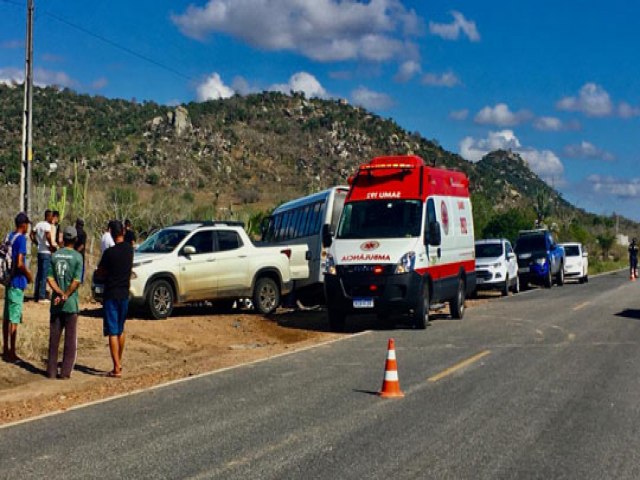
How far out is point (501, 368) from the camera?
1178 cm

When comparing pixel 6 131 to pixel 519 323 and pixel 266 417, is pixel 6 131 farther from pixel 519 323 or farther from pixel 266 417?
pixel 266 417

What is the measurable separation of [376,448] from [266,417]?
1.74 meters

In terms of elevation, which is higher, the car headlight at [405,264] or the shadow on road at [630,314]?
the car headlight at [405,264]

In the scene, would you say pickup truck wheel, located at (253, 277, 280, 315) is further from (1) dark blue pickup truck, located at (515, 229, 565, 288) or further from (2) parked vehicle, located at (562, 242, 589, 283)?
Result: (2) parked vehicle, located at (562, 242, 589, 283)

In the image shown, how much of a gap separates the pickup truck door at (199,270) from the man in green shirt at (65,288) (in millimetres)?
6434


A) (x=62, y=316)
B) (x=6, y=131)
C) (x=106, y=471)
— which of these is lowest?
(x=106, y=471)

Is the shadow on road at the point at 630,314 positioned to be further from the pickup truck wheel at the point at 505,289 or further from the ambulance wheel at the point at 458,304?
the pickup truck wheel at the point at 505,289

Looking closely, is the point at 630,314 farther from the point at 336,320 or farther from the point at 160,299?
the point at 160,299

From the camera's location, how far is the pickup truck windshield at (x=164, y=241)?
720 inches

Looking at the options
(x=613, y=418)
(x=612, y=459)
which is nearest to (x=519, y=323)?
(x=613, y=418)

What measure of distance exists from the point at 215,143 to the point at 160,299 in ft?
192

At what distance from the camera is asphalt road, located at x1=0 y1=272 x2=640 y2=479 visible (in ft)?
22.1

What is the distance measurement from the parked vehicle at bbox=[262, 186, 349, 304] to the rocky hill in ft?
109

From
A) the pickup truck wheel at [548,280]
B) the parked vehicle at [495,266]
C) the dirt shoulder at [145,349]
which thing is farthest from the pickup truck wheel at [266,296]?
the pickup truck wheel at [548,280]
